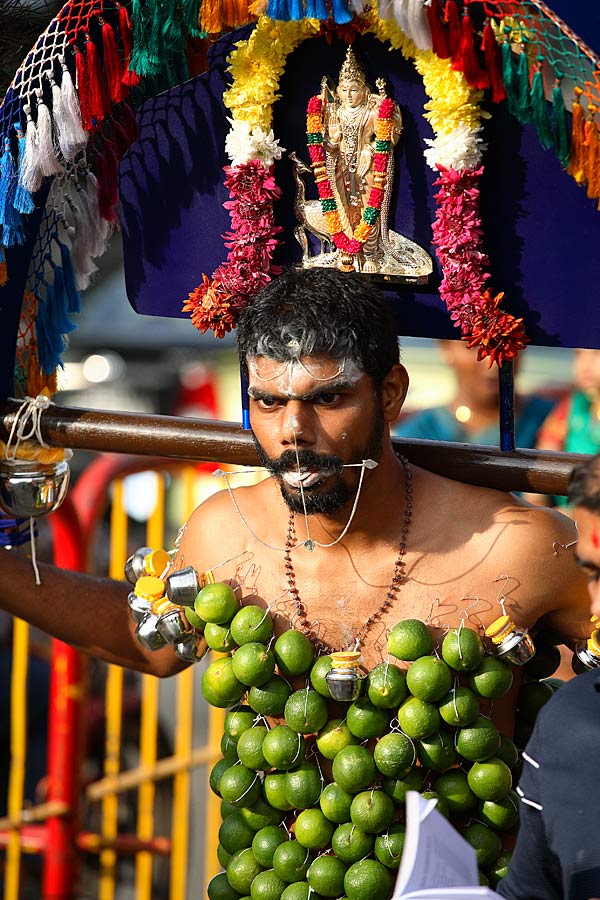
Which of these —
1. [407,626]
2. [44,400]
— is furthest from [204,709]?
[407,626]

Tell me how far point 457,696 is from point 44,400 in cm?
125

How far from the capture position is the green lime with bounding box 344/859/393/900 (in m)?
2.40

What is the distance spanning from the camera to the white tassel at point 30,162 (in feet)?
8.66

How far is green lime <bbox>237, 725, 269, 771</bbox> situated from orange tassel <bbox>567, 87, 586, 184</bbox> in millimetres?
1255

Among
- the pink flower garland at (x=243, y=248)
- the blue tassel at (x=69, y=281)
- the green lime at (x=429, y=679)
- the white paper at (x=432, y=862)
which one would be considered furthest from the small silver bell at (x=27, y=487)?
the white paper at (x=432, y=862)

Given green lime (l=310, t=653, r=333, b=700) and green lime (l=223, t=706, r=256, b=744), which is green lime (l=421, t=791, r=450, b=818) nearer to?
green lime (l=310, t=653, r=333, b=700)

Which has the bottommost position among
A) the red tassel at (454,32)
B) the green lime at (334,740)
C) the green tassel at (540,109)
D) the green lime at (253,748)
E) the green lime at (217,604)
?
the green lime at (253,748)

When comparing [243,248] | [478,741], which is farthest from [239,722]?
[243,248]

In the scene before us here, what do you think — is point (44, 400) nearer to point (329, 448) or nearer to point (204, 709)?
point (329, 448)

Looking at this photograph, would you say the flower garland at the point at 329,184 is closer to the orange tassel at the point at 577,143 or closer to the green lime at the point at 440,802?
the orange tassel at the point at 577,143

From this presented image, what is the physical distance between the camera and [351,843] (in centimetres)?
242

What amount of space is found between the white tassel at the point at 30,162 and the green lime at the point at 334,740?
4.30 feet

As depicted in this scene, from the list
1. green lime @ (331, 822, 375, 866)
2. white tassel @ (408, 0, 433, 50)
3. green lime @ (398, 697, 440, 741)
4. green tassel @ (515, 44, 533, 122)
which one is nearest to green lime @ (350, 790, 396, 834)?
green lime @ (331, 822, 375, 866)

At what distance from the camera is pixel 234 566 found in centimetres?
271
